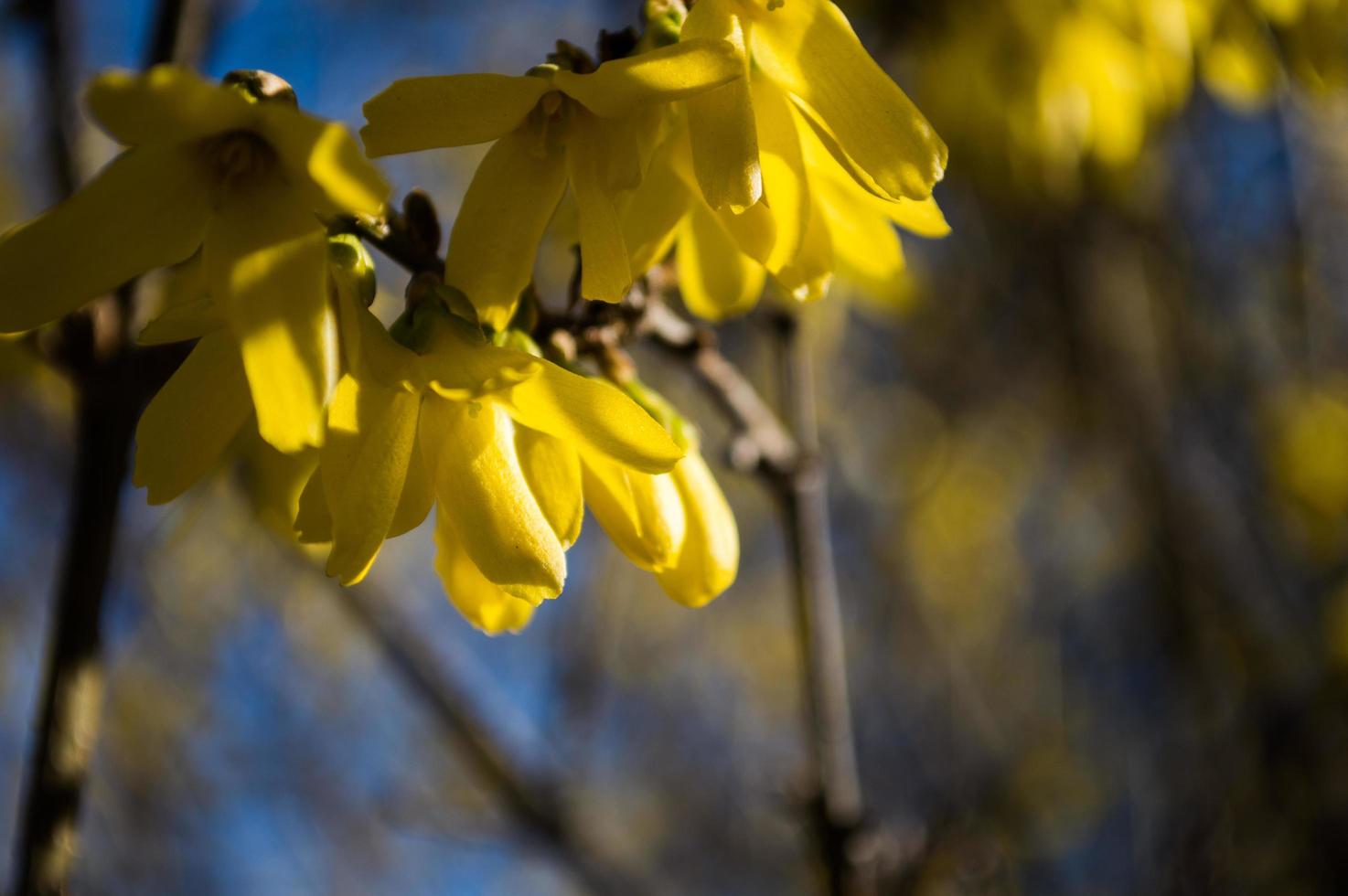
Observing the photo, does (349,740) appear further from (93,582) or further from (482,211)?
(482,211)

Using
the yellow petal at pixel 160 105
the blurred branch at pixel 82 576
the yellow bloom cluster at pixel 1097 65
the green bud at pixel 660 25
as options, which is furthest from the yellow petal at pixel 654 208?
the yellow bloom cluster at pixel 1097 65

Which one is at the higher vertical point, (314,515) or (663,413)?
(314,515)

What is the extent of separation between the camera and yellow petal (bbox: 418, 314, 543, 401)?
2.74 ft

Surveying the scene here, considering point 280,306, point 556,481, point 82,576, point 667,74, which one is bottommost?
point 82,576

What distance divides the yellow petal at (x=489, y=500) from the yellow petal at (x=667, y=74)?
0.27m

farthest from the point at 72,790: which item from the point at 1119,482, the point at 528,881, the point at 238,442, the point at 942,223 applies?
the point at 528,881

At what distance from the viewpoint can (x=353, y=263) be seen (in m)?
0.89

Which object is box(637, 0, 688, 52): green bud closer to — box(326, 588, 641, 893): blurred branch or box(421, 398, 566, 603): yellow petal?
box(421, 398, 566, 603): yellow petal

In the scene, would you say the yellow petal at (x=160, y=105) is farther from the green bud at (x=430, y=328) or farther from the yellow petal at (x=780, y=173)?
the yellow petal at (x=780, y=173)

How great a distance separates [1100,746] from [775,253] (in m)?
4.22

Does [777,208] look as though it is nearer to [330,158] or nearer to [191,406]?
[330,158]

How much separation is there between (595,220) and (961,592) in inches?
167

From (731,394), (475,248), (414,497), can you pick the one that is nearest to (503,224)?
(475,248)

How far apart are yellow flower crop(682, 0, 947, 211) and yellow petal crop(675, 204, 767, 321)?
172mm
